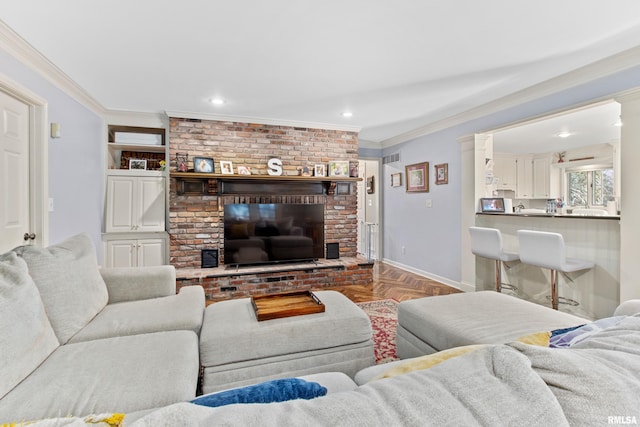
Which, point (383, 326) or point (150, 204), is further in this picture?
point (150, 204)

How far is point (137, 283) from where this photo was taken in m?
2.22

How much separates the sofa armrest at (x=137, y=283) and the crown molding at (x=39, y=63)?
1.78 meters

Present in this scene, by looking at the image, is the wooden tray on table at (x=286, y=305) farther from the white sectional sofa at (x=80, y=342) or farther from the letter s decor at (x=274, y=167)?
the letter s decor at (x=274, y=167)

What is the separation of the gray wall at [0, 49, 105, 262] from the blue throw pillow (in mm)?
2938

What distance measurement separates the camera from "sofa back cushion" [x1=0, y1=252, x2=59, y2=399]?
108cm

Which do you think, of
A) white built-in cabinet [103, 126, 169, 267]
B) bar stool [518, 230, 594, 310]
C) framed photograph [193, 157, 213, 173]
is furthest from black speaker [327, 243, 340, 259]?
bar stool [518, 230, 594, 310]

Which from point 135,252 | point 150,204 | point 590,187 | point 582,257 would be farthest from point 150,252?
point 590,187

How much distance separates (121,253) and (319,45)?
3490mm

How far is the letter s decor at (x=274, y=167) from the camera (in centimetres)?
420

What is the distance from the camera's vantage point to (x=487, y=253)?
3229 mm

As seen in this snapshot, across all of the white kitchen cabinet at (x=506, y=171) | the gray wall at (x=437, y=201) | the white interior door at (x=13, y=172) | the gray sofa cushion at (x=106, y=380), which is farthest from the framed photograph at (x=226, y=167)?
the white kitchen cabinet at (x=506, y=171)

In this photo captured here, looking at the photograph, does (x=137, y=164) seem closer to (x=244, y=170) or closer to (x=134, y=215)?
(x=134, y=215)

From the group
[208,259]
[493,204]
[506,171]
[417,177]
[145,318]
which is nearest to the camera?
[145,318]

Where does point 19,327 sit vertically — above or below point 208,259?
above
